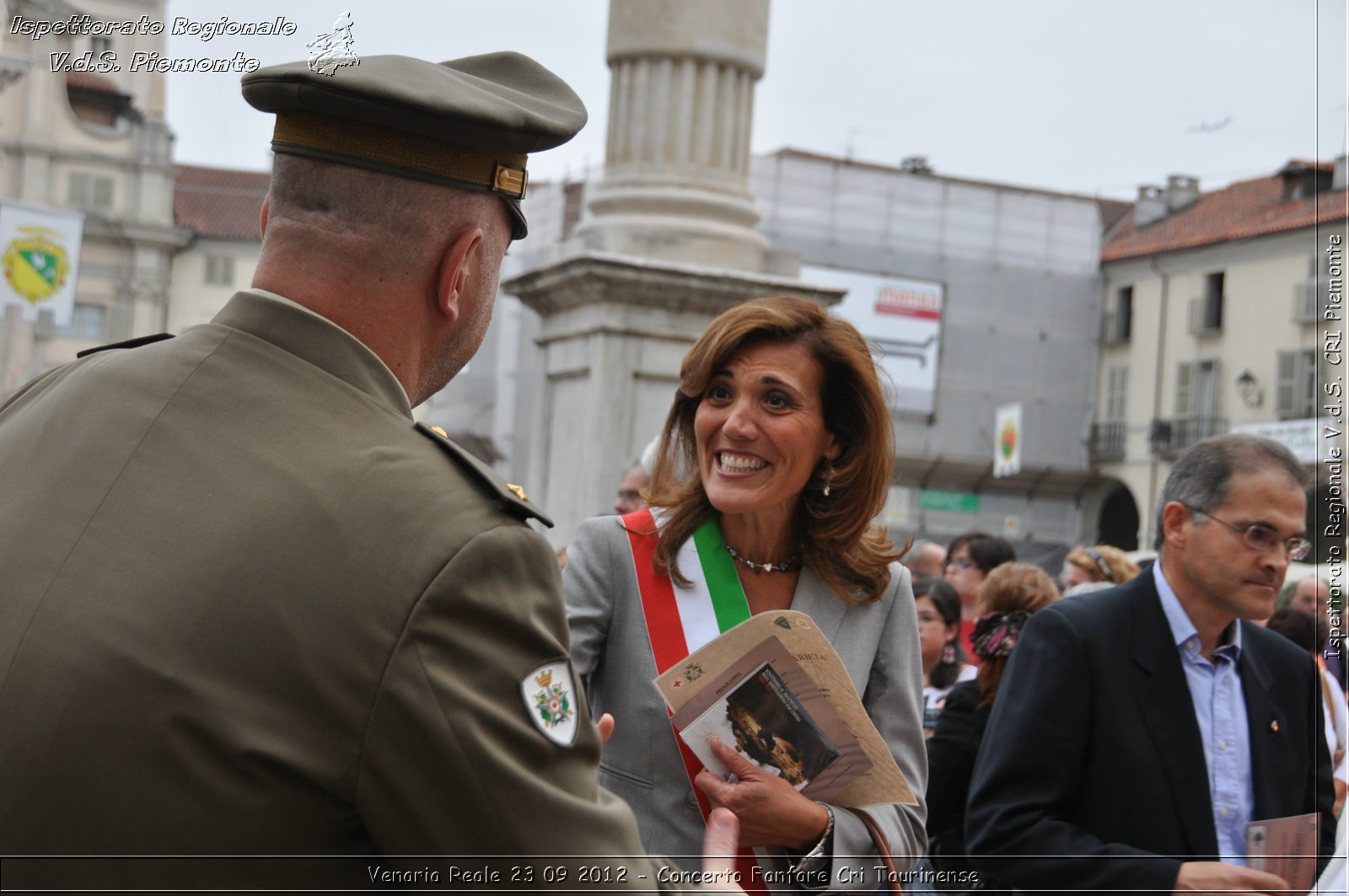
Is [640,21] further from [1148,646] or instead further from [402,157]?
[402,157]

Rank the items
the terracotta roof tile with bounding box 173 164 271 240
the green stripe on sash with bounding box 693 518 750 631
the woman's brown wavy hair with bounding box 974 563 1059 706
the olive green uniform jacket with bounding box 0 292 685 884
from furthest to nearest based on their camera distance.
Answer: the terracotta roof tile with bounding box 173 164 271 240, the woman's brown wavy hair with bounding box 974 563 1059 706, the green stripe on sash with bounding box 693 518 750 631, the olive green uniform jacket with bounding box 0 292 685 884

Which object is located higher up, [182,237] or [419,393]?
[182,237]

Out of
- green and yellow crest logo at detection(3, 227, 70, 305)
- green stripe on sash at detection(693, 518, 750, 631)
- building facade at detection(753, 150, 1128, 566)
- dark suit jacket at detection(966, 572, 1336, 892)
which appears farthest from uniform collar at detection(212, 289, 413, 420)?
building facade at detection(753, 150, 1128, 566)

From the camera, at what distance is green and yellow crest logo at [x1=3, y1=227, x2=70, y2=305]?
15153 mm

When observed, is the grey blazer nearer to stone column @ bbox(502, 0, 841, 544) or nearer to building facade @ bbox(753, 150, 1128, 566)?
stone column @ bbox(502, 0, 841, 544)

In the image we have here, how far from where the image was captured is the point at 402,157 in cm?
182

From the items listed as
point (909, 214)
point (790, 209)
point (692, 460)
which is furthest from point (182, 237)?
point (692, 460)

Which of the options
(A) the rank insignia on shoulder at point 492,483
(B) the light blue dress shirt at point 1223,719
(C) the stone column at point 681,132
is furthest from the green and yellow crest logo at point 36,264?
(A) the rank insignia on shoulder at point 492,483

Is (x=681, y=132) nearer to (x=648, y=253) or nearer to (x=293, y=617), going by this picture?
(x=648, y=253)

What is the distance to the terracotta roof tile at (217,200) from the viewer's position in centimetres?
3859

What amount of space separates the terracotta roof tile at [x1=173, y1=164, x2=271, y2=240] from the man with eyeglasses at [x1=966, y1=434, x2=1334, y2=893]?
3601 centimetres

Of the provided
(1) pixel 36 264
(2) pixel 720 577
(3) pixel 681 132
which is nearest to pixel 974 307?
(1) pixel 36 264

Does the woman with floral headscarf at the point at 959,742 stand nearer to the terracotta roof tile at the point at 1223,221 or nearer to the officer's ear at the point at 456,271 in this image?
the officer's ear at the point at 456,271

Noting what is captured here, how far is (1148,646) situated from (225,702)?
2369 mm
